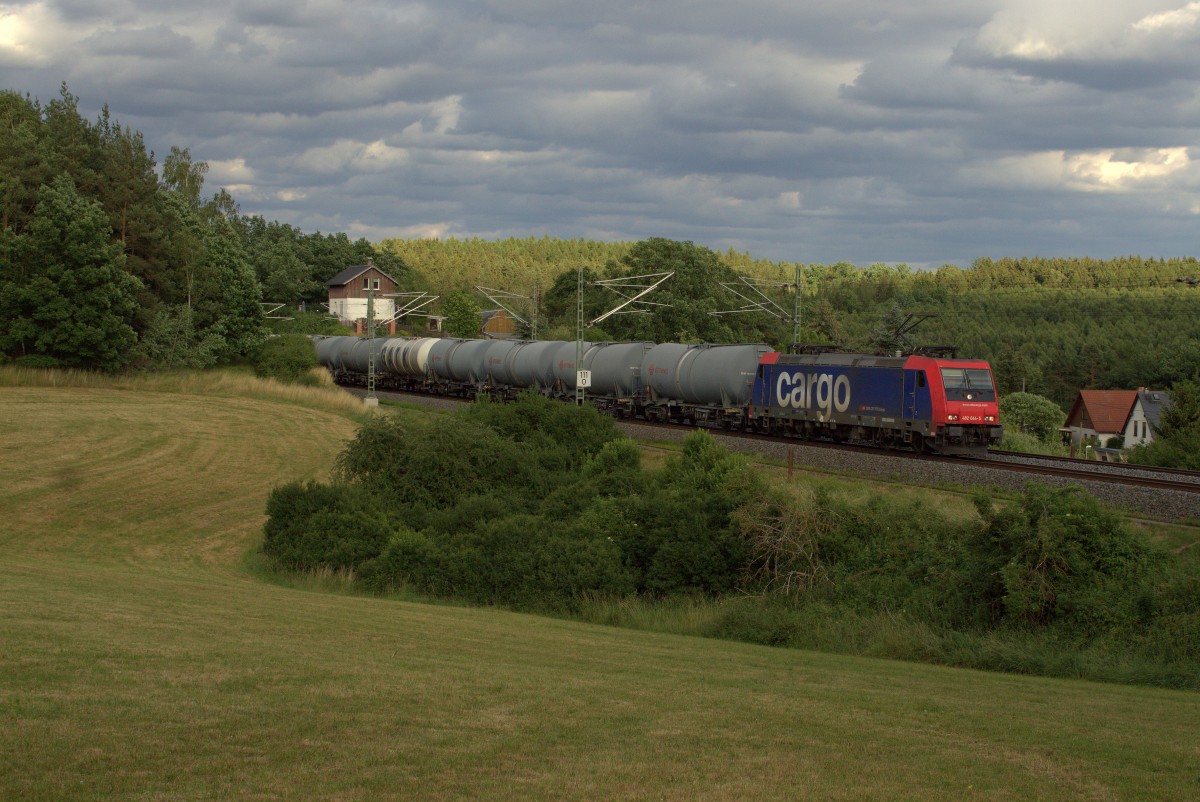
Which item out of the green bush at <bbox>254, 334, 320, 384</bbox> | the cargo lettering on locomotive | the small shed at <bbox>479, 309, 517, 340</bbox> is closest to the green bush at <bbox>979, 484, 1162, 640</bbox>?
the cargo lettering on locomotive

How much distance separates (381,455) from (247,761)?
89.2ft

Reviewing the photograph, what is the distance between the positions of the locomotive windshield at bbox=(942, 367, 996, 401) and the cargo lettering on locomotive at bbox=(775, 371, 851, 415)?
4.36 meters

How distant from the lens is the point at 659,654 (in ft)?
57.5

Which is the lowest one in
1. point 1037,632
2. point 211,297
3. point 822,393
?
point 1037,632

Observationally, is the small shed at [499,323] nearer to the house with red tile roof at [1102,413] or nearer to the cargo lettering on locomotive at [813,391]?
the house with red tile roof at [1102,413]

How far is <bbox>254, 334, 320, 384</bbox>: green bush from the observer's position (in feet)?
262

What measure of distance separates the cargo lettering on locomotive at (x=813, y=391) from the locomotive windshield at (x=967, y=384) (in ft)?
14.3

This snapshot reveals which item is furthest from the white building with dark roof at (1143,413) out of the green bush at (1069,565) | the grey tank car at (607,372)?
the green bush at (1069,565)

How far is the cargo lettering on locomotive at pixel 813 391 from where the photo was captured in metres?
40.8

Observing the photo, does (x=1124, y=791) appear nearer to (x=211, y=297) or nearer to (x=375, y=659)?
(x=375, y=659)

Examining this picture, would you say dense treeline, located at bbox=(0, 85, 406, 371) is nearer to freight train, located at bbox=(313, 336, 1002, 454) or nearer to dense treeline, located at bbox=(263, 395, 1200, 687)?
freight train, located at bbox=(313, 336, 1002, 454)

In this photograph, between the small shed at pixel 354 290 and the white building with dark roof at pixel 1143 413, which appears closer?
the white building with dark roof at pixel 1143 413

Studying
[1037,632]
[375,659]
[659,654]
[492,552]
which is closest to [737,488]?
[492,552]

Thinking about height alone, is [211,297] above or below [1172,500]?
above
